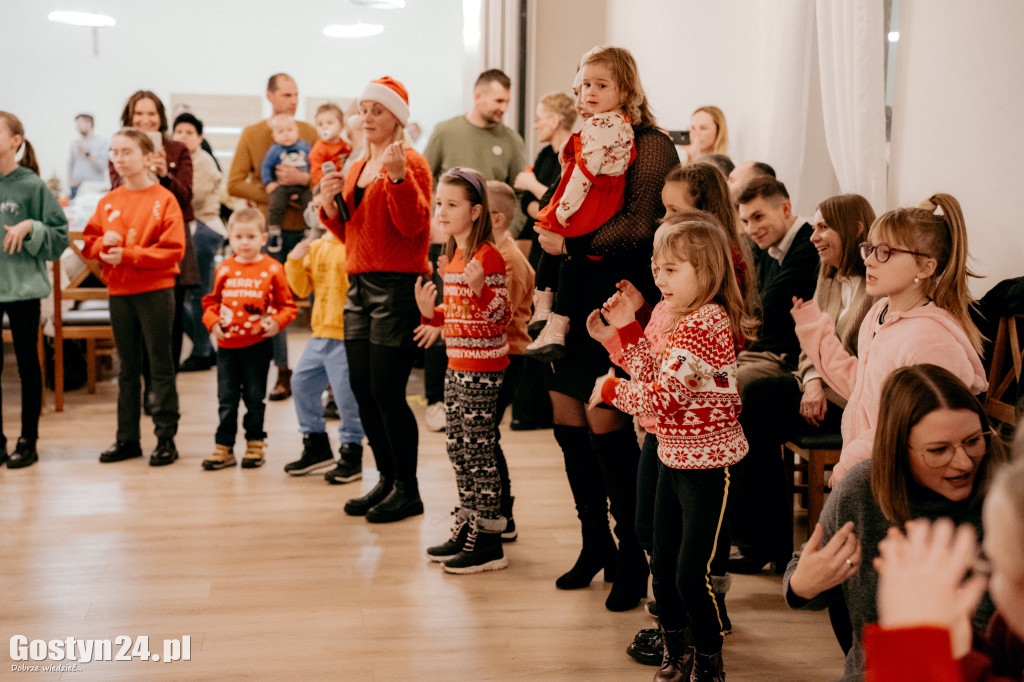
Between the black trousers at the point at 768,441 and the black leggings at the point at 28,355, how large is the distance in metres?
2.86

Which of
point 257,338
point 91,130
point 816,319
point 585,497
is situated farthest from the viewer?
point 91,130

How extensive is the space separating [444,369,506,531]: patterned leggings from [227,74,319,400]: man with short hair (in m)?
2.70

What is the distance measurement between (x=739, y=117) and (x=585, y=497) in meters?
2.58

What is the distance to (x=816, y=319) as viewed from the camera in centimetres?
237

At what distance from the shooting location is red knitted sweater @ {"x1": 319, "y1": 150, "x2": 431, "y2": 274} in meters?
3.06

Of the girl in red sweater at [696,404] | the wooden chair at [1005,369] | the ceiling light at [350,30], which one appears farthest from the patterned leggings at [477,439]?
the ceiling light at [350,30]

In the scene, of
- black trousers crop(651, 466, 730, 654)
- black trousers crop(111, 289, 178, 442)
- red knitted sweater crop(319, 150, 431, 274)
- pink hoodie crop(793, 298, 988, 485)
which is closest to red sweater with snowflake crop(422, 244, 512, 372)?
red knitted sweater crop(319, 150, 431, 274)

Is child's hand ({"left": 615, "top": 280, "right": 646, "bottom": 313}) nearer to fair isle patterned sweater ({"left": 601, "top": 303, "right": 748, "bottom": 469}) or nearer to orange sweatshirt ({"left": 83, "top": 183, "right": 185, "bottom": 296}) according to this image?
fair isle patterned sweater ({"left": 601, "top": 303, "right": 748, "bottom": 469})

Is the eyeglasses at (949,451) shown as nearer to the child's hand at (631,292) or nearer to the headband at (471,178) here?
the child's hand at (631,292)

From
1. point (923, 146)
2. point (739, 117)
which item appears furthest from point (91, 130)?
point (923, 146)

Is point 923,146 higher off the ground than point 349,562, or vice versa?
point 923,146

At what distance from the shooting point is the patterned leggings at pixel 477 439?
289cm

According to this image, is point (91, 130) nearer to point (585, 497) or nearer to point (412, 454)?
point (412, 454)

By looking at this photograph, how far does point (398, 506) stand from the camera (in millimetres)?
3365
